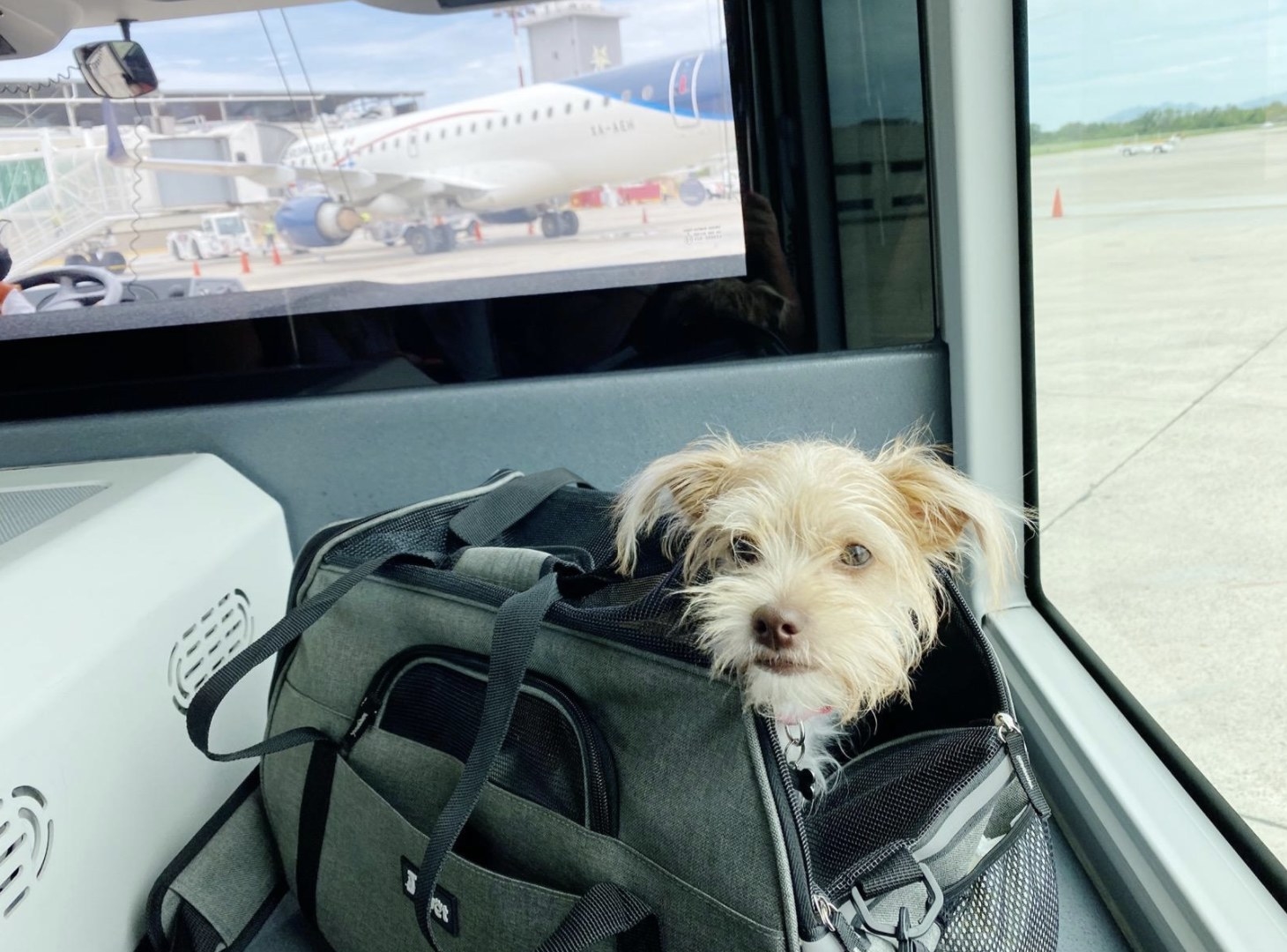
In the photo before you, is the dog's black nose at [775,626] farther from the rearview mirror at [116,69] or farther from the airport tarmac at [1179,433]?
the rearview mirror at [116,69]

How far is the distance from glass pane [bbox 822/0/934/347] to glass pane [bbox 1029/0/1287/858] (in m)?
0.15

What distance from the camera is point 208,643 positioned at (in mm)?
1183

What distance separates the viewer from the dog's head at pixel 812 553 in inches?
32.2

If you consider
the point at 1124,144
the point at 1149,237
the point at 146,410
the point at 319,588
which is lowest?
the point at 319,588

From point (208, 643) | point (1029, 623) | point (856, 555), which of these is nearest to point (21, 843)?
point (208, 643)

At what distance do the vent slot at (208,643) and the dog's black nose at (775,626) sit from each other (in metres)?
0.63

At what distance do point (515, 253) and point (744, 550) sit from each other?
702mm

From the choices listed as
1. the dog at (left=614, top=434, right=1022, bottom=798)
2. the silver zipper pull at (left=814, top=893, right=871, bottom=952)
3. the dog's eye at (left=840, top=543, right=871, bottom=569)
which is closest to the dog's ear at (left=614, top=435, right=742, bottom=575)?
the dog at (left=614, top=434, right=1022, bottom=798)

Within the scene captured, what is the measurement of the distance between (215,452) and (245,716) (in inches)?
17.4

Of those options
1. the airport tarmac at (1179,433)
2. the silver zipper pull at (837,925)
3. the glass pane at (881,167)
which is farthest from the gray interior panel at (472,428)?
the silver zipper pull at (837,925)

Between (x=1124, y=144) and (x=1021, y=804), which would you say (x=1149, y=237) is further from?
(x=1021, y=804)

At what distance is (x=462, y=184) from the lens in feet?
4.72

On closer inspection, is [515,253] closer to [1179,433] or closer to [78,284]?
[78,284]

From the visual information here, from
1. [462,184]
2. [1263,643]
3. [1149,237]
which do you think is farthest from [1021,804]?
[462,184]
